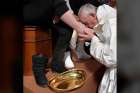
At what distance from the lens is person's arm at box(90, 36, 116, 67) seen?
3.24ft

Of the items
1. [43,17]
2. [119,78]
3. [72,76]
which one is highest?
[43,17]

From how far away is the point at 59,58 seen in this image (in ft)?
3.94

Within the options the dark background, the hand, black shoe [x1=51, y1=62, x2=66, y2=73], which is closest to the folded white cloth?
black shoe [x1=51, y1=62, x2=66, y2=73]

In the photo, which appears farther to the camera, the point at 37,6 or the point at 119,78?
the point at 37,6

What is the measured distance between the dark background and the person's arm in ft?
2.78

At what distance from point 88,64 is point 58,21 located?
0.24 meters

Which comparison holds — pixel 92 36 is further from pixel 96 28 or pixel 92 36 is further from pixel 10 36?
pixel 10 36

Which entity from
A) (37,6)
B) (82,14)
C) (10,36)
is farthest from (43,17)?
(10,36)

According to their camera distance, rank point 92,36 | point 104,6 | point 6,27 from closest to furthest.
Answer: point 6,27, point 92,36, point 104,6

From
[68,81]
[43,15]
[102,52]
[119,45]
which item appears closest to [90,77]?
[68,81]

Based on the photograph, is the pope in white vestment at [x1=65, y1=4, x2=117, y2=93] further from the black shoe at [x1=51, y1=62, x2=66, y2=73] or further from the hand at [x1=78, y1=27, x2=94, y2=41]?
the black shoe at [x1=51, y1=62, x2=66, y2=73]

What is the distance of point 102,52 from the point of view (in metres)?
1.02

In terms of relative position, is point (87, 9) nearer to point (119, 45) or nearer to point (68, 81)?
point (68, 81)

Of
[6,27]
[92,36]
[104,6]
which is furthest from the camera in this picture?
[104,6]
